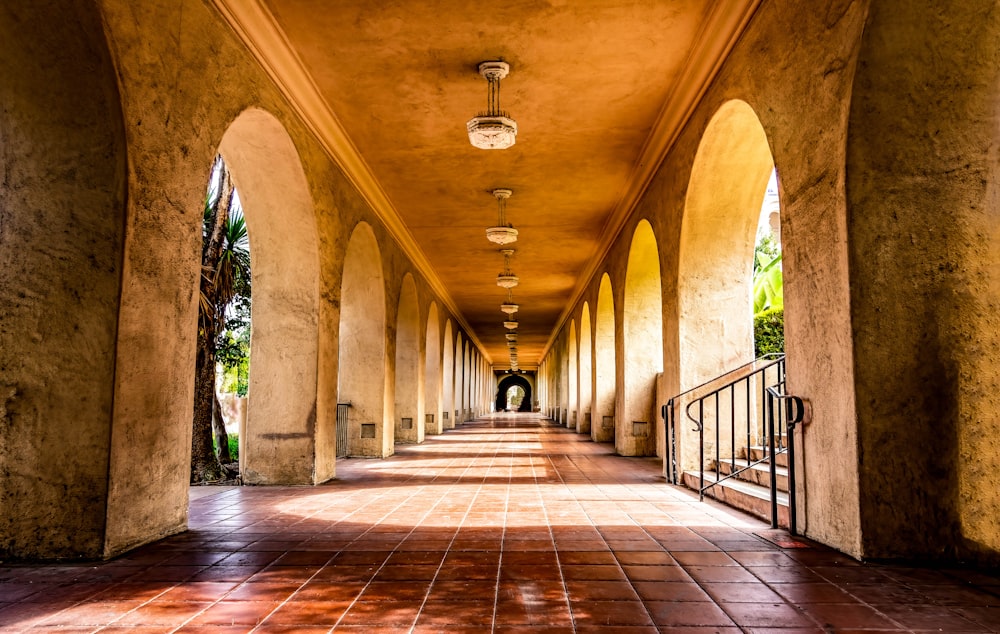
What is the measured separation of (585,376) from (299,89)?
12371 mm

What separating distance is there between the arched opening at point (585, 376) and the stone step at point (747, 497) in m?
9.89

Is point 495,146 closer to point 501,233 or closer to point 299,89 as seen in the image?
point 299,89

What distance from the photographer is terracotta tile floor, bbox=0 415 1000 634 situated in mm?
3006

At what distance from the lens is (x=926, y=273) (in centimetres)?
413

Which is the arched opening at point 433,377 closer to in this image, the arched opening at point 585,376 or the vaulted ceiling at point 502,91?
the arched opening at point 585,376

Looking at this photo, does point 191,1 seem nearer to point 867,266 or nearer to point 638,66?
point 638,66

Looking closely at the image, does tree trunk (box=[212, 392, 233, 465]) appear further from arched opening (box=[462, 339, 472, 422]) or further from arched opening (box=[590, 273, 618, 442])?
arched opening (box=[462, 339, 472, 422])

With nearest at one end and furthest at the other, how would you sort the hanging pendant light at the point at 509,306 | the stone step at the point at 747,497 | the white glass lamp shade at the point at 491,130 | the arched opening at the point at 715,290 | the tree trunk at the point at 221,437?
the stone step at the point at 747,497 < the white glass lamp shade at the point at 491,130 < the arched opening at the point at 715,290 < the tree trunk at the point at 221,437 < the hanging pendant light at the point at 509,306

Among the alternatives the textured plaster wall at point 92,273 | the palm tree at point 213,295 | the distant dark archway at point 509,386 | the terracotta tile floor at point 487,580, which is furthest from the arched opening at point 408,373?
the distant dark archway at point 509,386

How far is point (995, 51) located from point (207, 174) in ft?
17.5

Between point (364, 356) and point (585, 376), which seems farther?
point (585, 376)

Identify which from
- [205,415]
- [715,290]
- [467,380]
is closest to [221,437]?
[205,415]

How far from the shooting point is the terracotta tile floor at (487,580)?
3.01 metres

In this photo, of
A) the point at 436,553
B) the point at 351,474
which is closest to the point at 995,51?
the point at 436,553
